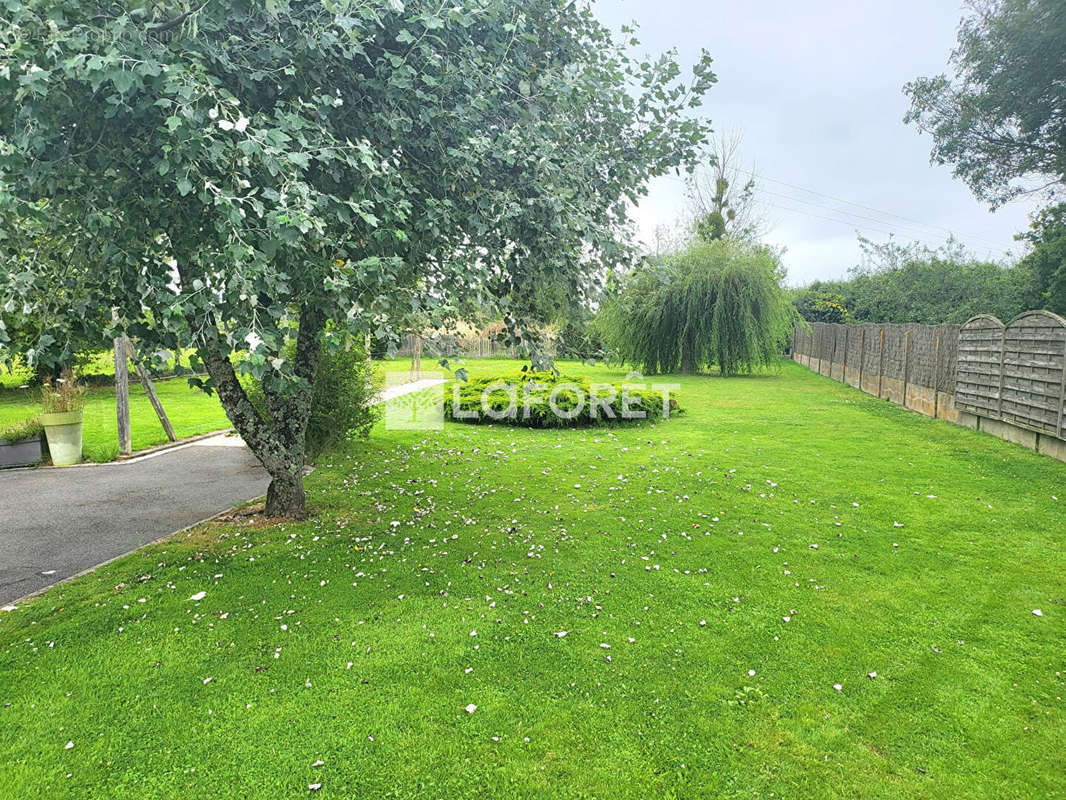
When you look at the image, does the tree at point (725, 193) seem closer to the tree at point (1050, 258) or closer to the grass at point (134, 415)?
the tree at point (1050, 258)

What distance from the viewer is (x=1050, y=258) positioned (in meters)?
17.9

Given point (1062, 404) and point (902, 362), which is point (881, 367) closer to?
point (902, 362)

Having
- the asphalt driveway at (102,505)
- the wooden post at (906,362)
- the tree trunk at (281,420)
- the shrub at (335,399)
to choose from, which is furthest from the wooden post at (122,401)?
the wooden post at (906,362)

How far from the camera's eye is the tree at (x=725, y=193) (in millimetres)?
27531

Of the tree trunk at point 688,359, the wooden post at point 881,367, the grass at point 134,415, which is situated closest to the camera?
the grass at point 134,415

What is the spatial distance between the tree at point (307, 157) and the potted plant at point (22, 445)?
5.18 meters

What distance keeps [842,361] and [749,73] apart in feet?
35.2

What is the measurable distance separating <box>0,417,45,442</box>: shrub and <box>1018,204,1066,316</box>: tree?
940 inches

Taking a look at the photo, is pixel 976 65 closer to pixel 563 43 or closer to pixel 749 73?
pixel 749 73

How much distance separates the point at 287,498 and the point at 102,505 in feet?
7.27

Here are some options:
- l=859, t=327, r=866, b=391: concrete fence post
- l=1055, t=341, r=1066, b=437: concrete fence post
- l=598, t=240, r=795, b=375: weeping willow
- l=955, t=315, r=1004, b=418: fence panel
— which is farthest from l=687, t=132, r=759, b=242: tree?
l=1055, t=341, r=1066, b=437: concrete fence post

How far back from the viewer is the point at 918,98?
60.4 feet

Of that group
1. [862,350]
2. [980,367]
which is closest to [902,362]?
[862,350]

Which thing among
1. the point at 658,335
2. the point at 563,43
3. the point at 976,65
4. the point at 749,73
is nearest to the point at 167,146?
the point at 563,43
